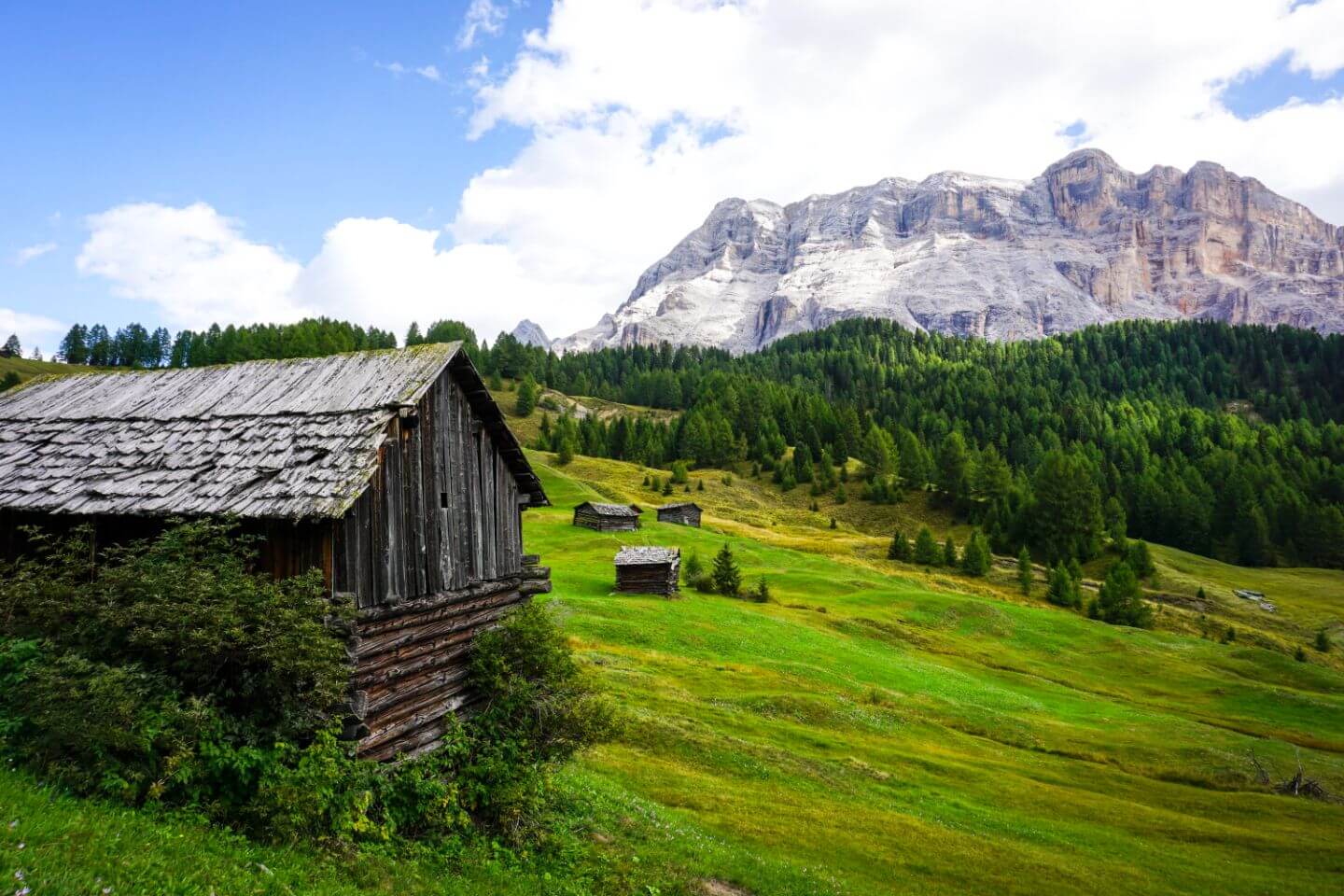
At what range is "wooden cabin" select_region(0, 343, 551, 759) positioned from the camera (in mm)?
14547

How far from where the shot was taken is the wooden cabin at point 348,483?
14547 millimetres

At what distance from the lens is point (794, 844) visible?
64.0 ft

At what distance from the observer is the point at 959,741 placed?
33.9 metres

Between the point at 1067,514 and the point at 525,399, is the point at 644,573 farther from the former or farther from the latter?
the point at 525,399

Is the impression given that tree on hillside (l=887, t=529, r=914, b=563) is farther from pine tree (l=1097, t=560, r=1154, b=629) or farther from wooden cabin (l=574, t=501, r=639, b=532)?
wooden cabin (l=574, t=501, r=639, b=532)

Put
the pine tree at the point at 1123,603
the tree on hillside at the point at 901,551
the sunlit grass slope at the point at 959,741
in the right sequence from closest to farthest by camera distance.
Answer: the sunlit grass slope at the point at 959,741 → the pine tree at the point at 1123,603 → the tree on hillside at the point at 901,551

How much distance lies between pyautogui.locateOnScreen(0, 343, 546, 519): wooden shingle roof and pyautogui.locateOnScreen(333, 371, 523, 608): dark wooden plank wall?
773 millimetres

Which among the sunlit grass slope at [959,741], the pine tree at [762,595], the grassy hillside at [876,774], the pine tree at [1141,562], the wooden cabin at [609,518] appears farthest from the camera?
the pine tree at [1141,562]

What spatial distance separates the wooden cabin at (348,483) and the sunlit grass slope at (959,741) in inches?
337

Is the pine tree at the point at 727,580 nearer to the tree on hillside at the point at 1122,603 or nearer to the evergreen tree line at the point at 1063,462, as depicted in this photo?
the tree on hillside at the point at 1122,603

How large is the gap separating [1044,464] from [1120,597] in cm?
4412

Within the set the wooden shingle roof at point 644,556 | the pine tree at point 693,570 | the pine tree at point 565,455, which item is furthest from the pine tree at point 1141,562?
the pine tree at point 565,455

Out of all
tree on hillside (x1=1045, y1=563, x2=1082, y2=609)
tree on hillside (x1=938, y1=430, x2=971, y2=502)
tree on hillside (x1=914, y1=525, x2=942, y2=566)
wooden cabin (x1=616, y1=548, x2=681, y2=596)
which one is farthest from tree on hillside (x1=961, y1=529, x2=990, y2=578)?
wooden cabin (x1=616, y1=548, x2=681, y2=596)

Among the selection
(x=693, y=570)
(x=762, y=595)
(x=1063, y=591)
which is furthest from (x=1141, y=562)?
(x=693, y=570)
